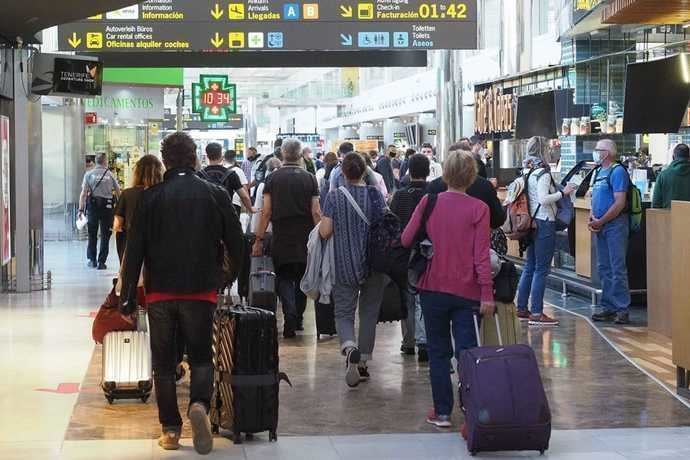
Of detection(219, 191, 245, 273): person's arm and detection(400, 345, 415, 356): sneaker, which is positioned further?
detection(400, 345, 415, 356): sneaker

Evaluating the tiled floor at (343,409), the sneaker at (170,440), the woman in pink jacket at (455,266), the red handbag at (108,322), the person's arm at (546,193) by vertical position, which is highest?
the person's arm at (546,193)

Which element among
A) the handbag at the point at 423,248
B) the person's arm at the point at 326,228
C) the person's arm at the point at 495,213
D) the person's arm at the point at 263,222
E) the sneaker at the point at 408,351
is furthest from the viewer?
the person's arm at the point at 263,222

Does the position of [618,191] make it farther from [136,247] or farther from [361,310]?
[136,247]

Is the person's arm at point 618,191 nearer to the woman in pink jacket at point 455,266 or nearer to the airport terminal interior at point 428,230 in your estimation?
the airport terminal interior at point 428,230

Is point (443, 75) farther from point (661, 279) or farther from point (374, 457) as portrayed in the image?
point (374, 457)

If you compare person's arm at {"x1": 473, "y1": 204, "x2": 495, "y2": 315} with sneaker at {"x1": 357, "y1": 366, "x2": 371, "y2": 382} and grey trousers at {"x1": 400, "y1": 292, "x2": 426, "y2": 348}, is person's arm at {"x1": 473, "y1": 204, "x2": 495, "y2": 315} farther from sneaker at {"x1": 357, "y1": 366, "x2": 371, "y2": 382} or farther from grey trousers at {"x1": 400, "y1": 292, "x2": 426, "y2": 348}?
grey trousers at {"x1": 400, "y1": 292, "x2": 426, "y2": 348}

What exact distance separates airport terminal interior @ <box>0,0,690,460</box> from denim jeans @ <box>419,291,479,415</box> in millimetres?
104

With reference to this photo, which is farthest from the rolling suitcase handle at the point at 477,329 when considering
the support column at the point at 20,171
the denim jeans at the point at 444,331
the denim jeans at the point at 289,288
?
the support column at the point at 20,171

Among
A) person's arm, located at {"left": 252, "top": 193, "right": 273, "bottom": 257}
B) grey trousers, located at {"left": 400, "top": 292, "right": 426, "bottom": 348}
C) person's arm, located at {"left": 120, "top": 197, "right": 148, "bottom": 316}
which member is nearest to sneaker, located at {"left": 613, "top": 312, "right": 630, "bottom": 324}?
grey trousers, located at {"left": 400, "top": 292, "right": 426, "bottom": 348}

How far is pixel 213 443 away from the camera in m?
6.73

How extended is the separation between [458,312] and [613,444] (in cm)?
108

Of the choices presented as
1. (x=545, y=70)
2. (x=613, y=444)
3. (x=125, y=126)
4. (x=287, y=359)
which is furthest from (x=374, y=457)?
(x=125, y=126)

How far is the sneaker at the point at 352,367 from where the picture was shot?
8.35 m

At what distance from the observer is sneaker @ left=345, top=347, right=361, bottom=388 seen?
835 cm
